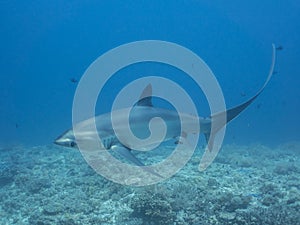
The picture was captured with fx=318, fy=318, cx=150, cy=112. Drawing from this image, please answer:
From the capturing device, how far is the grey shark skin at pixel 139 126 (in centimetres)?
501

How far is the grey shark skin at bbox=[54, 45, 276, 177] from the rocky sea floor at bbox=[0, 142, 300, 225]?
112 inches

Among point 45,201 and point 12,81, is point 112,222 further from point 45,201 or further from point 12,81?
point 12,81

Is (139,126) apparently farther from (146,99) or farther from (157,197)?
(157,197)

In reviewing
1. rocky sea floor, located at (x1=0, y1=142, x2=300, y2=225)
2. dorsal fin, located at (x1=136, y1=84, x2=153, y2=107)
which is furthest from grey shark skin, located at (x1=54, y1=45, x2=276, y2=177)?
rocky sea floor, located at (x1=0, y1=142, x2=300, y2=225)

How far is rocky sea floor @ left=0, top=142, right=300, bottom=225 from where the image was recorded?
8.29 metres

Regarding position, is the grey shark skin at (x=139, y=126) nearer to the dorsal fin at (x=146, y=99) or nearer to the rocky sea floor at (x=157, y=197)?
the dorsal fin at (x=146, y=99)

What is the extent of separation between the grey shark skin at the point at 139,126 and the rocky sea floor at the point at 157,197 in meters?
2.85

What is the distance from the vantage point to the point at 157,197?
8727mm

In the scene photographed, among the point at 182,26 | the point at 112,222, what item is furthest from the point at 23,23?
the point at 112,222

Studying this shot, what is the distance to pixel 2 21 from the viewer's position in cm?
13725

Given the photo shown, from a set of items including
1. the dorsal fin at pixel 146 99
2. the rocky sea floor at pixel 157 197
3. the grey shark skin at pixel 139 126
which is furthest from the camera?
the rocky sea floor at pixel 157 197

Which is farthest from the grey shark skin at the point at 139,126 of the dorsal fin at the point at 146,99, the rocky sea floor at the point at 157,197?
the rocky sea floor at the point at 157,197

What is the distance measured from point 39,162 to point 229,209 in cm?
1032

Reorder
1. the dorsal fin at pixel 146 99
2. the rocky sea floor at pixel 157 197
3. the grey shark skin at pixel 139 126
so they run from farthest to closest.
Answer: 1. the rocky sea floor at pixel 157 197
2. the dorsal fin at pixel 146 99
3. the grey shark skin at pixel 139 126
